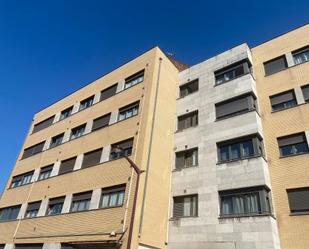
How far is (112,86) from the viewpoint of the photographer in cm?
2244

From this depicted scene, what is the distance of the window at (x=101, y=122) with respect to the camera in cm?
2053

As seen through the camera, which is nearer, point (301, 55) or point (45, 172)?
point (301, 55)

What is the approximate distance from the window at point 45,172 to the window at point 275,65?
17971 millimetres

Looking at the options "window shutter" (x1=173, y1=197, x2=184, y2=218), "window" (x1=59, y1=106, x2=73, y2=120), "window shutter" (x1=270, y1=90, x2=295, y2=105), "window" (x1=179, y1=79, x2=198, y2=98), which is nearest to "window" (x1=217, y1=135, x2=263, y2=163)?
"window shutter" (x1=270, y1=90, x2=295, y2=105)

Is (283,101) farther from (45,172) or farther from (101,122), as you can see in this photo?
(45,172)

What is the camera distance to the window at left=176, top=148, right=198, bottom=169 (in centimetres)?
1698

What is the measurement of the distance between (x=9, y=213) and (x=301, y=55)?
83.2ft

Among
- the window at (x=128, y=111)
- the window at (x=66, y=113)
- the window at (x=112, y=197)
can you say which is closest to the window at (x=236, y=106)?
the window at (x=128, y=111)

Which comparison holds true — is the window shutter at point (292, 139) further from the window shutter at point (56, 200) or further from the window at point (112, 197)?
the window shutter at point (56, 200)

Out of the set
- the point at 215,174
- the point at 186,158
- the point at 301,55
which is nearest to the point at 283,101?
the point at 301,55

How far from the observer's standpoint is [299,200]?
41.8ft

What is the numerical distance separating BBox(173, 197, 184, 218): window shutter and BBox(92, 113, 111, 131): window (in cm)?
777

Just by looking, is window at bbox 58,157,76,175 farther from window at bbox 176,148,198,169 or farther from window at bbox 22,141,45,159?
window at bbox 176,148,198,169

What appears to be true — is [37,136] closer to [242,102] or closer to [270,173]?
[242,102]
